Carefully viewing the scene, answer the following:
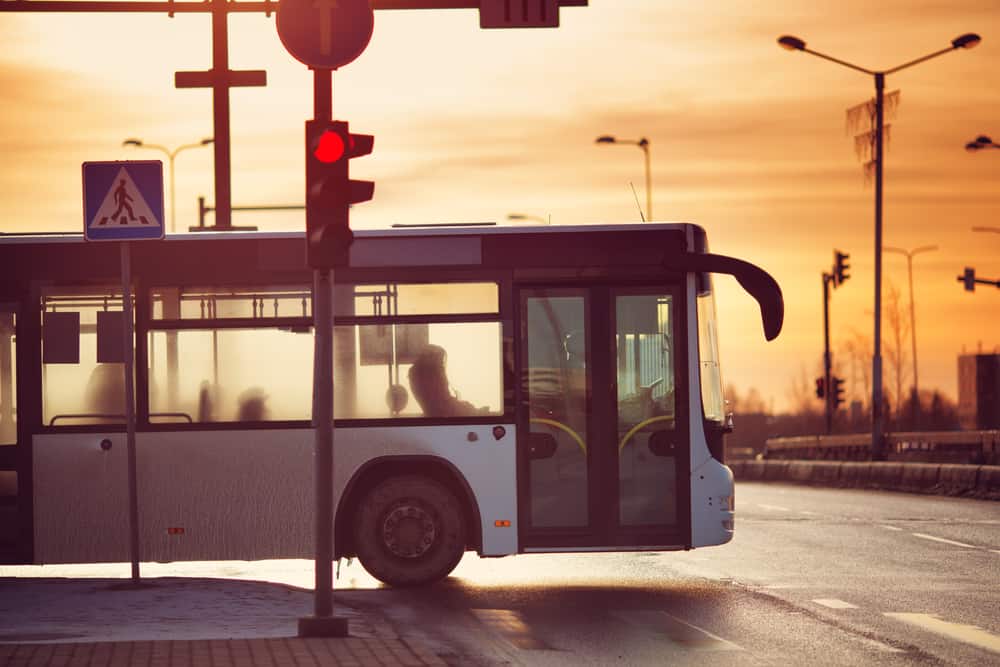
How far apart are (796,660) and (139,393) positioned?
22.8 feet

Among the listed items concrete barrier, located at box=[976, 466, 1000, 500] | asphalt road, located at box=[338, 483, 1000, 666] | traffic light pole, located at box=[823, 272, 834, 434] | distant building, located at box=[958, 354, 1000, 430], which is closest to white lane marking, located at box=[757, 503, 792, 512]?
concrete barrier, located at box=[976, 466, 1000, 500]

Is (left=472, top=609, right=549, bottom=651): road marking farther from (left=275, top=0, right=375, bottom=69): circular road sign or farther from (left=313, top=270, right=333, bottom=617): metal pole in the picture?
(left=275, top=0, right=375, bottom=69): circular road sign

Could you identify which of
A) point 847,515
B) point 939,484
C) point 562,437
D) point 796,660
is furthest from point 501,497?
point 939,484

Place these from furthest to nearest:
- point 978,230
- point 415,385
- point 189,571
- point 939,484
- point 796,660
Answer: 1. point 978,230
2. point 939,484
3. point 189,571
4. point 415,385
5. point 796,660

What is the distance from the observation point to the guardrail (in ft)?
163

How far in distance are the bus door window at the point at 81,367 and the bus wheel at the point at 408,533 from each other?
227 cm

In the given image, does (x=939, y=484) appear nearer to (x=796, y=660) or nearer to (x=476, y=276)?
(x=476, y=276)

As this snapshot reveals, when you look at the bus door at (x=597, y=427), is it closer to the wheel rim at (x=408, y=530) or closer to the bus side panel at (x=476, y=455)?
the bus side panel at (x=476, y=455)

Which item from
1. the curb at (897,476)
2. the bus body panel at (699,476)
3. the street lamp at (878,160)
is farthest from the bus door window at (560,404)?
the street lamp at (878,160)

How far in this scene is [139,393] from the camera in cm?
1600

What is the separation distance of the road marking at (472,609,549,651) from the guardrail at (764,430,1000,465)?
32050 mm

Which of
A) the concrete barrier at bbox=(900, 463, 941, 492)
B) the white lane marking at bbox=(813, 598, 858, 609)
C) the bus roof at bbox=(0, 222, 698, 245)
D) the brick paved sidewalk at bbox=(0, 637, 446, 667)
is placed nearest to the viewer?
the brick paved sidewalk at bbox=(0, 637, 446, 667)

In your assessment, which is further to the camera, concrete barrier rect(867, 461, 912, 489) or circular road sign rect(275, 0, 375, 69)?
concrete barrier rect(867, 461, 912, 489)

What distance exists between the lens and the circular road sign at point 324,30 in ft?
39.4
